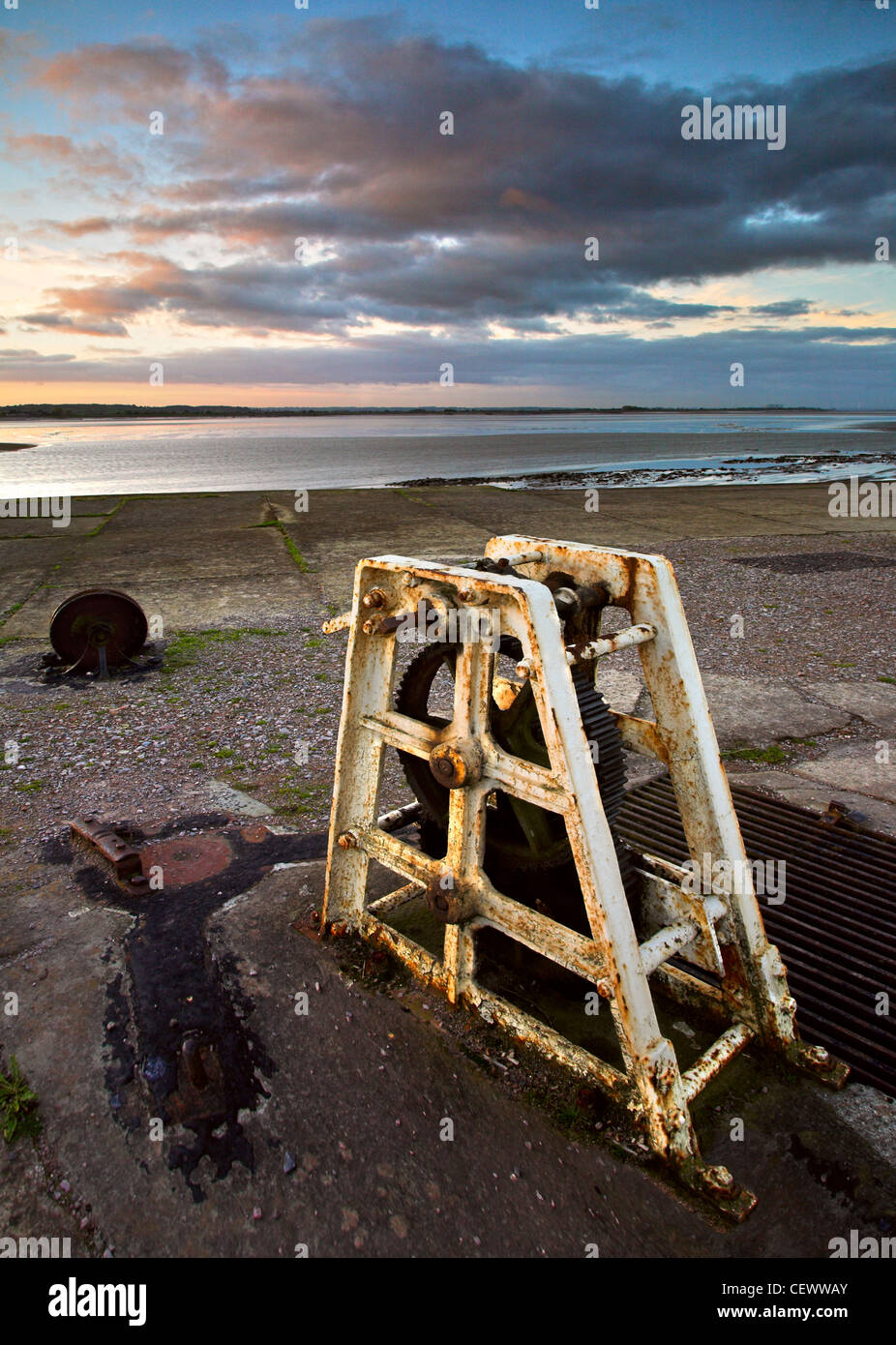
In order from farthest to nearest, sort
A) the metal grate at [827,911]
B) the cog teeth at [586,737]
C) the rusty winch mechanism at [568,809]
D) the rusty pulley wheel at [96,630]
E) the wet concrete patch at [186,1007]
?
the rusty pulley wheel at [96,630] → the metal grate at [827,911] → the cog teeth at [586,737] → the wet concrete patch at [186,1007] → the rusty winch mechanism at [568,809]

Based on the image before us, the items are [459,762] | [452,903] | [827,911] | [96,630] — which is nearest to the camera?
[459,762]

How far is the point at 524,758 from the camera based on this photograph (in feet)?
8.79

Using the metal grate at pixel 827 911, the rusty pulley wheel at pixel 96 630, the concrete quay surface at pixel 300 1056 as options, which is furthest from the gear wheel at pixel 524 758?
the rusty pulley wheel at pixel 96 630

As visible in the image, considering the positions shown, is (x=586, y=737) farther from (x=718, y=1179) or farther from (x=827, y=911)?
(x=827, y=911)

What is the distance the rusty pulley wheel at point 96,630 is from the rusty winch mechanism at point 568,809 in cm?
439

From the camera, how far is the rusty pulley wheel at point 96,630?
6.41 meters

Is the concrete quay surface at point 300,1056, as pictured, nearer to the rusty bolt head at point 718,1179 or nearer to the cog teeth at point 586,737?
the rusty bolt head at point 718,1179

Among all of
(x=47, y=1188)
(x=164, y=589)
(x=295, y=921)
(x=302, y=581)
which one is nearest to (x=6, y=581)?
(x=164, y=589)

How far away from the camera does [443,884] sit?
255 centimetres

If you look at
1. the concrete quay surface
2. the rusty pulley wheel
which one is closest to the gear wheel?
the concrete quay surface

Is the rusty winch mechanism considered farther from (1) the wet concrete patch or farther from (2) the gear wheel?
(1) the wet concrete patch

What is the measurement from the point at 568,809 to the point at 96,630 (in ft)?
18.0

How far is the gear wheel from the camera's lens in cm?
250

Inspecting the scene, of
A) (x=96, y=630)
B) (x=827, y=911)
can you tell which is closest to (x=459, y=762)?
(x=827, y=911)
